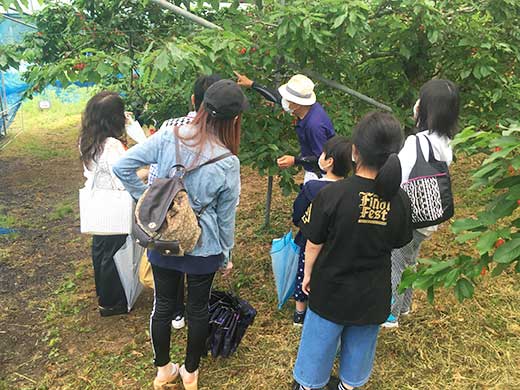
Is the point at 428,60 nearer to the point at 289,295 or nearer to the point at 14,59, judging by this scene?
the point at 289,295

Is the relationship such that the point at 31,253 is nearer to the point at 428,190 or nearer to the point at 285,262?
the point at 285,262

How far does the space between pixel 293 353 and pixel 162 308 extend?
3.39 ft

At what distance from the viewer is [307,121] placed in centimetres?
304

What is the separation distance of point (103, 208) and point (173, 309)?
80cm

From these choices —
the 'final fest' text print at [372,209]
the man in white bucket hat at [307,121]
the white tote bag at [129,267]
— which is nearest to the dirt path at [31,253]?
the white tote bag at [129,267]

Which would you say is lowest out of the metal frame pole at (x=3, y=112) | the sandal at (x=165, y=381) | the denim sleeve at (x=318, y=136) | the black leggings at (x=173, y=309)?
the metal frame pole at (x=3, y=112)

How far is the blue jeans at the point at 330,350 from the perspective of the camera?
2.23m

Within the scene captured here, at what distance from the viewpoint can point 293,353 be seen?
9.95 ft

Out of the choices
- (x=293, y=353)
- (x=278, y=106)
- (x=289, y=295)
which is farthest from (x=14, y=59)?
(x=293, y=353)

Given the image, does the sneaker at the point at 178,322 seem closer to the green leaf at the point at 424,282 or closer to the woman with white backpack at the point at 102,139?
the woman with white backpack at the point at 102,139

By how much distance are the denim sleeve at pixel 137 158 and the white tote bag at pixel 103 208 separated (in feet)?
1.74

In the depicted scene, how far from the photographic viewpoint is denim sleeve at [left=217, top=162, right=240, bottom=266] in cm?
231

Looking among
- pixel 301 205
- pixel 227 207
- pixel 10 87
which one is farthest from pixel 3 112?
pixel 227 207

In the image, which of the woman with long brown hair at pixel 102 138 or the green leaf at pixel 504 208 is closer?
the green leaf at pixel 504 208
